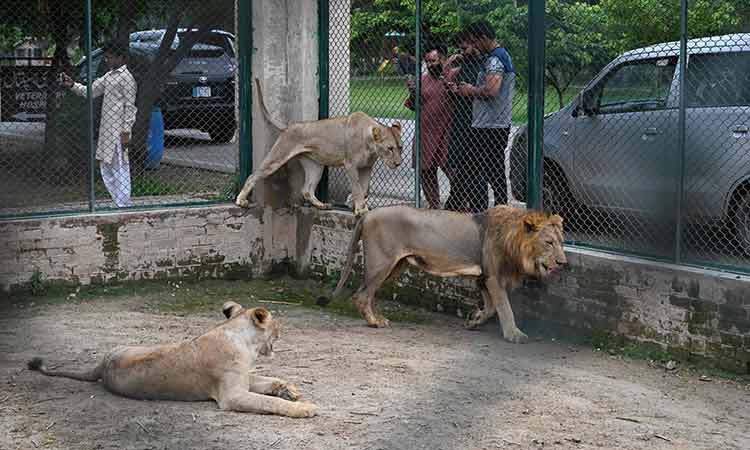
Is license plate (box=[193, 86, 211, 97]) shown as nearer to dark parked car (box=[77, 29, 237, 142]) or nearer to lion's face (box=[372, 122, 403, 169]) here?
dark parked car (box=[77, 29, 237, 142])

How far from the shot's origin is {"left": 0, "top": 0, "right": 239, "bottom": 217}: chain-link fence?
11.0 metres

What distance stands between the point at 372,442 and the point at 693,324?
8.77 feet

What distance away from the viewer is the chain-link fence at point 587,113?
8.04 m

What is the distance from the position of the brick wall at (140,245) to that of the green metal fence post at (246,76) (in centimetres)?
57

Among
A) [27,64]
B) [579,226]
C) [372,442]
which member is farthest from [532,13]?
[27,64]

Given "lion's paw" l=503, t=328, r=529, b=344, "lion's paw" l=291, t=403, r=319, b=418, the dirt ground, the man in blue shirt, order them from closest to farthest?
1. the dirt ground
2. "lion's paw" l=291, t=403, r=319, b=418
3. "lion's paw" l=503, t=328, r=529, b=344
4. the man in blue shirt

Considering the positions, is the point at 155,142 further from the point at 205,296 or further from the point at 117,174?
the point at 205,296

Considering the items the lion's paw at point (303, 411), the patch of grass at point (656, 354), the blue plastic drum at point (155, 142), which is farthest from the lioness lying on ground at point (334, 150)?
the lion's paw at point (303, 411)

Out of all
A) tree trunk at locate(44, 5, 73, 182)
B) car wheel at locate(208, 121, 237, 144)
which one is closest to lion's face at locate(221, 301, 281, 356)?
car wheel at locate(208, 121, 237, 144)

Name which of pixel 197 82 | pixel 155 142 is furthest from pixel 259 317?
pixel 155 142

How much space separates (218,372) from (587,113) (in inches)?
149

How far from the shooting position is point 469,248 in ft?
28.5

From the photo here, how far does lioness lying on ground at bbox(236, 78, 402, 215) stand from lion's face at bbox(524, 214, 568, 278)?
1.85 meters

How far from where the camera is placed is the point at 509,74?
9055 mm
